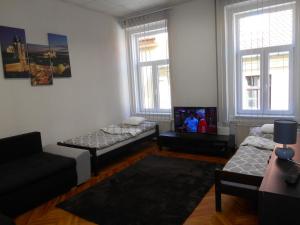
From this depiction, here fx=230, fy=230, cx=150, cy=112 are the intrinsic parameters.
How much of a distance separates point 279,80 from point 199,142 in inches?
65.8

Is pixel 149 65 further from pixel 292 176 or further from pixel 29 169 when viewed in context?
pixel 292 176

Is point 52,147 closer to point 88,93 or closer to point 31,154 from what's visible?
point 31,154

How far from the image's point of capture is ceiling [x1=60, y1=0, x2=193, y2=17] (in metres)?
4.21

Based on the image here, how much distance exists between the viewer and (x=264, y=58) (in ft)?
12.6

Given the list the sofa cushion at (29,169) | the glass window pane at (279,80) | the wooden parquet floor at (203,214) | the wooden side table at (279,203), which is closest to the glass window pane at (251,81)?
the glass window pane at (279,80)

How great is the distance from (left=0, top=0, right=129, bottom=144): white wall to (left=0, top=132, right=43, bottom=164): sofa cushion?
0.69 feet

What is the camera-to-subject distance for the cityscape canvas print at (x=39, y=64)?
356 cm

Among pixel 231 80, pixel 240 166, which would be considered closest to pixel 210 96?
pixel 231 80

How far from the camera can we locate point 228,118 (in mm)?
4250

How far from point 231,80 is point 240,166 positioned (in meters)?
2.01

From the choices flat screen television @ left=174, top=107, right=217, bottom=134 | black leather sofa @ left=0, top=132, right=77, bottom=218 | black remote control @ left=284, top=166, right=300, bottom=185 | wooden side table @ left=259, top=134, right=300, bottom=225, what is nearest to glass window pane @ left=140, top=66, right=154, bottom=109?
flat screen television @ left=174, top=107, right=217, bottom=134

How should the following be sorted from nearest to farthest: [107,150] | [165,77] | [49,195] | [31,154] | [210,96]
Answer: [49,195]
[31,154]
[107,150]
[210,96]
[165,77]

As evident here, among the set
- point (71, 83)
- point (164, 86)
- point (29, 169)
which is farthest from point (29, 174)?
point (164, 86)

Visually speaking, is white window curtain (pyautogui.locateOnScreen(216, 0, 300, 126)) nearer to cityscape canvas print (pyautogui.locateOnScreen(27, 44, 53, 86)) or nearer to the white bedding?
the white bedding
